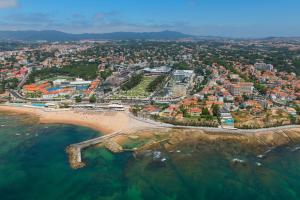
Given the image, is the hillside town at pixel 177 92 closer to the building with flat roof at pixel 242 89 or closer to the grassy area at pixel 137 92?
the building with flat roof at pixel 242 89

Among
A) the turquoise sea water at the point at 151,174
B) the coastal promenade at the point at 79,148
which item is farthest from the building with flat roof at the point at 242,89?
the coastal promenade at the point at 79,148

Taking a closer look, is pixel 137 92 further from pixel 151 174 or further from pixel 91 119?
pixel 151 174

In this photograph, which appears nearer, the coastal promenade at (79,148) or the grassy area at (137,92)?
the coastal promenade at (79,148)

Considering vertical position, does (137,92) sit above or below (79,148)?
above

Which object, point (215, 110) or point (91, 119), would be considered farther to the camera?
point (91, 119)

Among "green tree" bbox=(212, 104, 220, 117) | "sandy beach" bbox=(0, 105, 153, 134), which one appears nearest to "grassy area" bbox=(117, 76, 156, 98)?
"sandy beach" bbox=(0, 105, 153, 134)

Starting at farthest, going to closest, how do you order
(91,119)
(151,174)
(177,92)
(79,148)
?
(177,92) → (91,119) → (79,148) → (151,174)

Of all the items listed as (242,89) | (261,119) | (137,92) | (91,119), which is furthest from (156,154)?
(242,89)

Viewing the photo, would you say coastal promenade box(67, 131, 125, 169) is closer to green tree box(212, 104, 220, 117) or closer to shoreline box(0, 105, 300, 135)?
shoreline box(0, 105, 300, 135)
